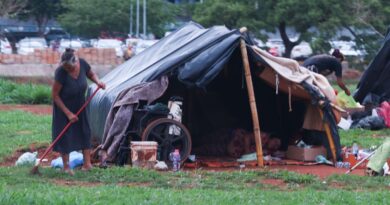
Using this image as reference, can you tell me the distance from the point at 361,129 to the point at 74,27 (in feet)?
121

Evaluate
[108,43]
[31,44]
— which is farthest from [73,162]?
[31,44]

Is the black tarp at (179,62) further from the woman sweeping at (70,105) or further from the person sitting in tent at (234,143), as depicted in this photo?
the woman sweeping at (70,105)

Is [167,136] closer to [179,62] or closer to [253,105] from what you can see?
[179,62]

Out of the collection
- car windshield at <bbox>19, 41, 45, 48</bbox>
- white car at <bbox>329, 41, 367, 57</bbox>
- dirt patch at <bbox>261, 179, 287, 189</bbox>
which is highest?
car windshield at <bbox>19, 41, 45, 48</bbox>

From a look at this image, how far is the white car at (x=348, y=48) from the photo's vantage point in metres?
40.9

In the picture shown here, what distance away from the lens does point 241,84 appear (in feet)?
50.9

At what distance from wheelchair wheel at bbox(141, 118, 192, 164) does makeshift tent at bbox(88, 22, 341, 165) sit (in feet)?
2.08

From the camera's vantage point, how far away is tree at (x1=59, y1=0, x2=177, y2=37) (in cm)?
5231

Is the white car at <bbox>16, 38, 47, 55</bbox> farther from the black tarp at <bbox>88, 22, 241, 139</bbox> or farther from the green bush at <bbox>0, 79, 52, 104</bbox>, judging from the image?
the black tarp at <bbox>88, 22, 241, 139</bbox>

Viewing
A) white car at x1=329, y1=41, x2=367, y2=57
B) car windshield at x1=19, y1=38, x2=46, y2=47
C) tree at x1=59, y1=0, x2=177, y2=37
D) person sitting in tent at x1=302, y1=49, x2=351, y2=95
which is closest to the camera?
person sitting in tent at x1=302, y1=49, x2=351, y2=95

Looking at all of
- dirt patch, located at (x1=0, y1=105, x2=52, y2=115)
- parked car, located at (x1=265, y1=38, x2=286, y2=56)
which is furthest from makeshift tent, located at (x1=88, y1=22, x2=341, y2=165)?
parked car, located at (x1=265, y1=38, x2=286, y2=56)

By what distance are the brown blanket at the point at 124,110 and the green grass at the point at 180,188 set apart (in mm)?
1109

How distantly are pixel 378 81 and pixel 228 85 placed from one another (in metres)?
5.55

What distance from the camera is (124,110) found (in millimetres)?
13703
